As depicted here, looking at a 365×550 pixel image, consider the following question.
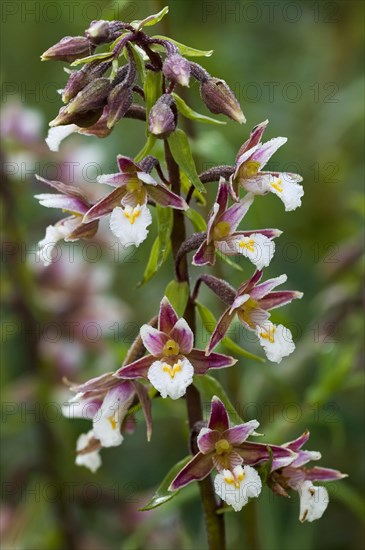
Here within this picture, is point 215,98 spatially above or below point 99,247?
above

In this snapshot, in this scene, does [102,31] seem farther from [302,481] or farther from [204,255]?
[302,481]

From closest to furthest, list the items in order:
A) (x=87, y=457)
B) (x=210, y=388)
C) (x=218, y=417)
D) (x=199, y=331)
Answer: (x=218, y=417)
(x=210, y=388)
(x=87, y=457)
(x=199, y=331)

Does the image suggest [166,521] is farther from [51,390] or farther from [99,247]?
[99,247]

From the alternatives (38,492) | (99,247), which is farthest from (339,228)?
(38,492)

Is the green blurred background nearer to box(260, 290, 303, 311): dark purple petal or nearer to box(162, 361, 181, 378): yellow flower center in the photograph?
box(260, 290, 303, 311): dark purple petal

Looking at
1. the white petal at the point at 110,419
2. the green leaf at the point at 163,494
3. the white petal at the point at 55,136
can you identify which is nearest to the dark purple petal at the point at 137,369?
the white petal at the point at 110,419

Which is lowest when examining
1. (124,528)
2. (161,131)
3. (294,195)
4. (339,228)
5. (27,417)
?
(124,528)

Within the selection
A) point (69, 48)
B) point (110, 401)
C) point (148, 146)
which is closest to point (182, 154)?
point (148, 146)
